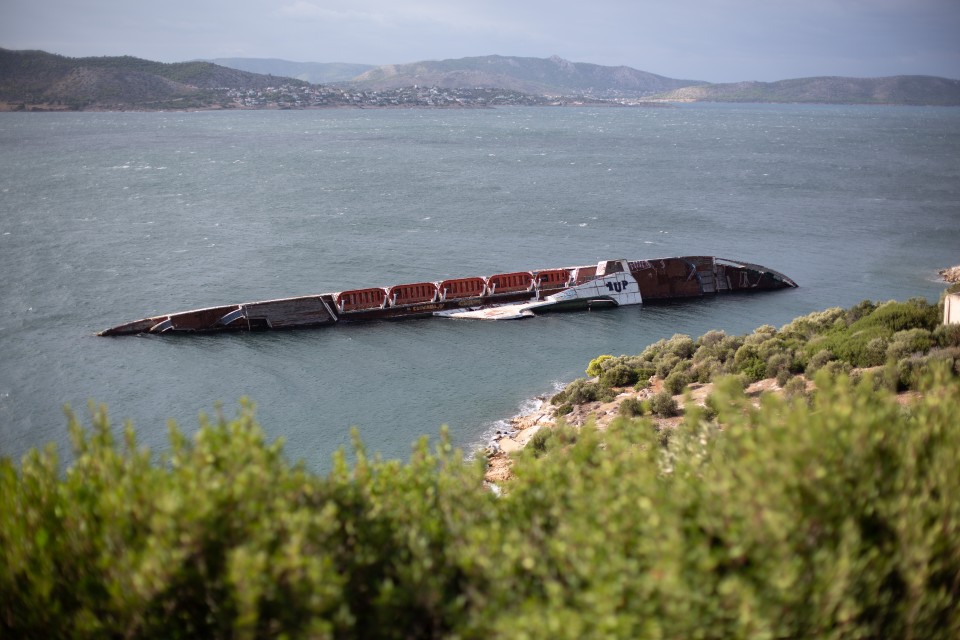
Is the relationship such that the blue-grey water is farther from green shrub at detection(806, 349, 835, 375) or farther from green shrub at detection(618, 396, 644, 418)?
green shrub at detection(806, 349, 835, 375)

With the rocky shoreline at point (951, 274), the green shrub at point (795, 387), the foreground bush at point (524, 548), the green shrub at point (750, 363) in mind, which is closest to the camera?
the foreground bush at point (524, 548)

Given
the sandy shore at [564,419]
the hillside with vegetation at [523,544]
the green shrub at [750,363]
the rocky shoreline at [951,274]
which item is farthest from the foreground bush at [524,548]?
the rocky shoreline at [951,274]

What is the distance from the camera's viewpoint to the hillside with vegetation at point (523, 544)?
10422 mm

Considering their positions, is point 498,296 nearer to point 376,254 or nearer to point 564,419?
point 376,254

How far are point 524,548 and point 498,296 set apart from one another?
151 feet

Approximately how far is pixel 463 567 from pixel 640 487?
2.89m

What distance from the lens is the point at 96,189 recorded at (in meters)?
104

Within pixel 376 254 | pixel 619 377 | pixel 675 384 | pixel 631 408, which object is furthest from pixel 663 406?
pixel 376 254

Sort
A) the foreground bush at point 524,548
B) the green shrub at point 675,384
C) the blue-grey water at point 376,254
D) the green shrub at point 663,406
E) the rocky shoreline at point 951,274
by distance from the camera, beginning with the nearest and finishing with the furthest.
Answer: the foreground bush at point 524,548 < the green shrub at point 663,406 < the green shrub at point 675,384 < the blue-grey water at point 376,254 < the rocky shoreline at point 951,274

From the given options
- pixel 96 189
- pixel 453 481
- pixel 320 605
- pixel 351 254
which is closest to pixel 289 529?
pixel 320 605

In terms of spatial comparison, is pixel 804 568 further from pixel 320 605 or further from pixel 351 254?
pixel 351 254

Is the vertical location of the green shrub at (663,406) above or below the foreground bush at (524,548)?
below

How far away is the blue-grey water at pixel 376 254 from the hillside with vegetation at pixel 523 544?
1484 cm

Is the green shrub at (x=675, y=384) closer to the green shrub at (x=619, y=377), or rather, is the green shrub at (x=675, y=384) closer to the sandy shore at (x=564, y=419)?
the sandy shore at (x=564, y=419)
